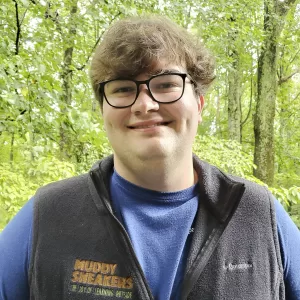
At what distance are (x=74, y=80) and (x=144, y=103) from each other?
4381 mm

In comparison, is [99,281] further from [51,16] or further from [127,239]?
[51,16]

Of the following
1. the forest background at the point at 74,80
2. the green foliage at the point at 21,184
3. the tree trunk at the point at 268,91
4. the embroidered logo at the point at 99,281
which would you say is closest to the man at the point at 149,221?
the embroidered logo at the point at 99,281

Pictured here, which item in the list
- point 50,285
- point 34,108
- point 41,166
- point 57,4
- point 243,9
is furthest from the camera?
point 243,9

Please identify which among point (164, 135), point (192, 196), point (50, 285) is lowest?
point (50, 285)

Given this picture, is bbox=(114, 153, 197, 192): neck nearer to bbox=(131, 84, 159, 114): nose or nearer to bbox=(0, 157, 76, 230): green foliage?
bbox=(131, 84, 159, 114): nose

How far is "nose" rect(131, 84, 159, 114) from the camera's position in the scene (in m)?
1.27

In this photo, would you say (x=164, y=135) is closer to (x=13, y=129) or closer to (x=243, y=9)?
(x=13, y=129)

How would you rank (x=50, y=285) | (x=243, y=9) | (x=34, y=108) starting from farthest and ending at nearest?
(x=243, y=9) < (x=34, y=108) < (x=50, y=285)

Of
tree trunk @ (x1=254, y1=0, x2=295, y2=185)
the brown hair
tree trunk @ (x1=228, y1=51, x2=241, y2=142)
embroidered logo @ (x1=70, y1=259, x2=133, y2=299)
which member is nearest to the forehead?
the brown hair

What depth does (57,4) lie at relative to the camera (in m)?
4.26

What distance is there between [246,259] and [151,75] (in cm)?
79

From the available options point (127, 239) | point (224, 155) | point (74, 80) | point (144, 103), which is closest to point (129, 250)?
point (127, 239)

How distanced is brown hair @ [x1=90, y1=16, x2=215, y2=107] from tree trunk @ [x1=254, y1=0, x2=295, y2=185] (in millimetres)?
7400

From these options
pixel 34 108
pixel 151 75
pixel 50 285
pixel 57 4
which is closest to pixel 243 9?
pixel 57 4
